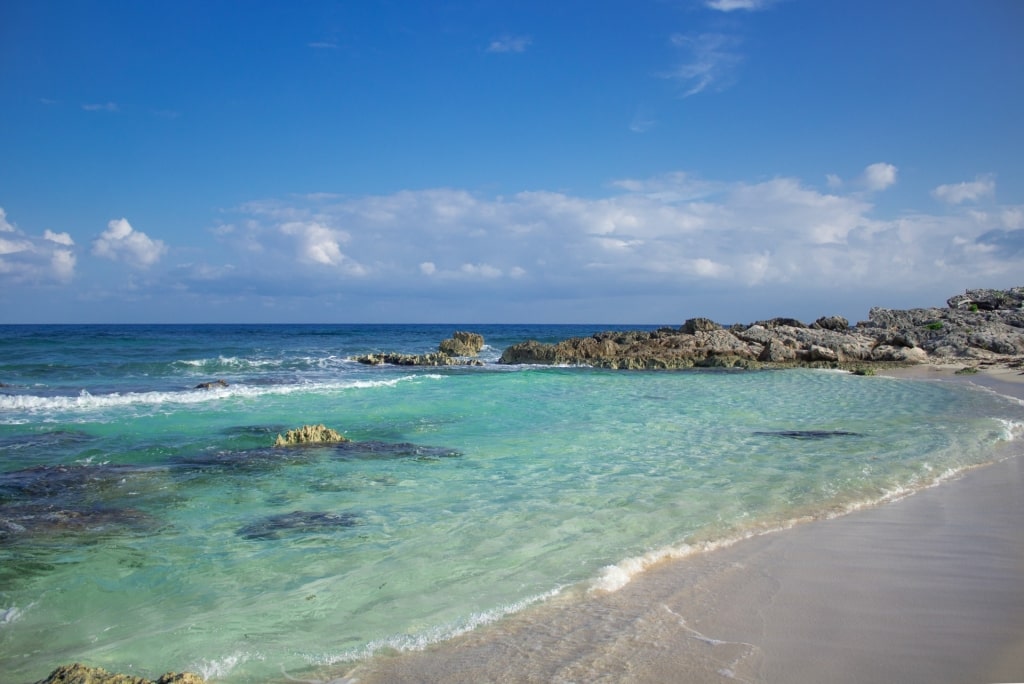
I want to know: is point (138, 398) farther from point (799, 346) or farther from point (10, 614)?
point (799, 346)

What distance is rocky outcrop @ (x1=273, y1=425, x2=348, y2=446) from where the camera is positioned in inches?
407

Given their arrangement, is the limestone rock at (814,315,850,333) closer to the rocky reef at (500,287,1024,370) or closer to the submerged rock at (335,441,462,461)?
the rocky reef at (500,287,1024,370)

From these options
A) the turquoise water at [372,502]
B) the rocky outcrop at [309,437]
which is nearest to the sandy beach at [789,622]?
the turquoise water at [372,502]

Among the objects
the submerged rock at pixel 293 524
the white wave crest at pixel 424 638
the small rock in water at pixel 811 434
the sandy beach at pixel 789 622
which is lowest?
the submerged rock at pixel 293 524

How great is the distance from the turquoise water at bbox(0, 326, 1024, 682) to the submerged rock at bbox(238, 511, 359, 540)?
0.04 m

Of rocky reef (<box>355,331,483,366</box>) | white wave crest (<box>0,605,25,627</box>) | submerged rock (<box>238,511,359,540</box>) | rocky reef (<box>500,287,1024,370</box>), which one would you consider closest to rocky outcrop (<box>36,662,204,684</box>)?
white wave crest (<box>0,605,25,627</box>)

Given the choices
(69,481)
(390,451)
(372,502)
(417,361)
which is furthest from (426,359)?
(372,502)

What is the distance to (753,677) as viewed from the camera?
330 cm

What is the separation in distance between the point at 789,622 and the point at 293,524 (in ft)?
15.1

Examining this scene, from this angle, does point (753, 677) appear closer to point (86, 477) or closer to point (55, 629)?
point (55, 629)

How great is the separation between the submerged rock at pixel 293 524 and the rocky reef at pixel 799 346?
70.2ft

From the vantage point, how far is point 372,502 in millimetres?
7012

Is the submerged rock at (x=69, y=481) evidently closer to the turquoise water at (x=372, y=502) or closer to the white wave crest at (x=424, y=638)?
the turquoise water at (x=372, y=502)

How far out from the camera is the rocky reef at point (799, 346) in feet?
86.7
